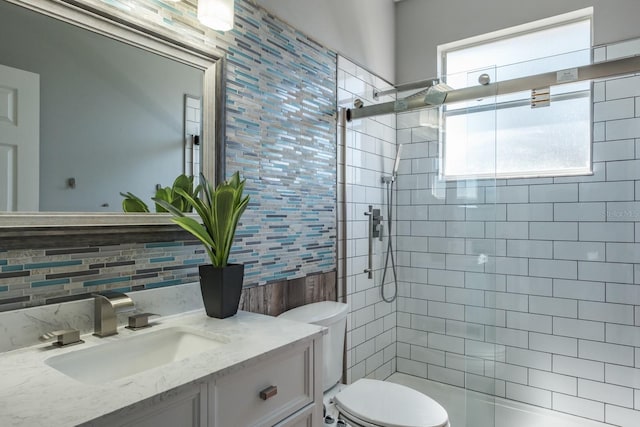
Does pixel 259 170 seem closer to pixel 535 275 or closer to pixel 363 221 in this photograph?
pixel 363 221

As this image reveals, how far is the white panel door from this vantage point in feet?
3.54

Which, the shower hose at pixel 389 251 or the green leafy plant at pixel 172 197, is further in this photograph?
the shower hose at pixel 389 251

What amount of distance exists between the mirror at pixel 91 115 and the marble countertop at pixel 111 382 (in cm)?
37

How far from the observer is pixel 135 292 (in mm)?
1383

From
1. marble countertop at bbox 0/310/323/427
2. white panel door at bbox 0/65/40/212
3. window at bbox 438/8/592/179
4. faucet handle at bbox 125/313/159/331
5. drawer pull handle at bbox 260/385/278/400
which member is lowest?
drawer pull handle at bbox 260/385/278/400

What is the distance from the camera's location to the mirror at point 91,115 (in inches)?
43.9

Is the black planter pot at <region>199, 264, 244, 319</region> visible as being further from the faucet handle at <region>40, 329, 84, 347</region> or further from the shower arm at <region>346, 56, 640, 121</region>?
the shower arm at <region>346, 56, 640, 121</region>

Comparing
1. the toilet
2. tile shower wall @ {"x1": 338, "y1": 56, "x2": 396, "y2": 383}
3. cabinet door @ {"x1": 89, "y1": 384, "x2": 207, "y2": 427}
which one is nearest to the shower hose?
tile shower wall @ {"x1": 338, "y1": 56, "x2": 396, "y2": 383}

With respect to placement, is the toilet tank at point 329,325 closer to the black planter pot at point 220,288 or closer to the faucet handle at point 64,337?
the black planter pot at point 220,288

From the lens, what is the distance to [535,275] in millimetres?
2578

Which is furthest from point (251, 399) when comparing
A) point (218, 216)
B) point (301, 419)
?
point (218, 216)

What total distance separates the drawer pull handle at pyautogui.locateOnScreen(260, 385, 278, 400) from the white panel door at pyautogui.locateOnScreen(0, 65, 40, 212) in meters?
0.83

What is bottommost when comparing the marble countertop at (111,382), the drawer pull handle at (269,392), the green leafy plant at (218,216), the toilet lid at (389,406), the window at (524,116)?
the toilet lid at (389,406)

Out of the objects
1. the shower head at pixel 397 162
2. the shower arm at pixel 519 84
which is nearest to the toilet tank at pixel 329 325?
the shower head at pixel 397 162
